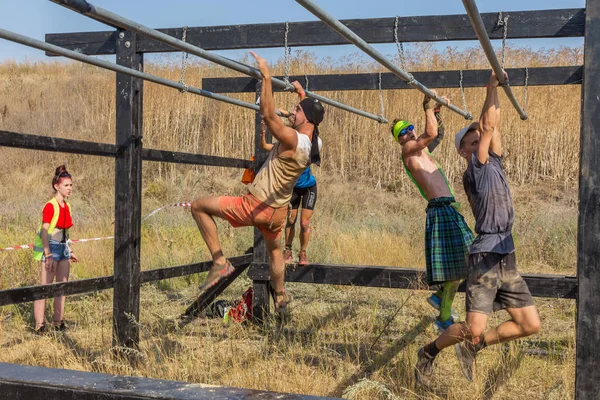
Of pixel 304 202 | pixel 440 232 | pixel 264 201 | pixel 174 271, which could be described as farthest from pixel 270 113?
pixel 304 202

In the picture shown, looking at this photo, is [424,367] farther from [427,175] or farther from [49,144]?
[49,144]

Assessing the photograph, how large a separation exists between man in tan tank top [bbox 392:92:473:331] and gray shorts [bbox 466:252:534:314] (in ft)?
1.95

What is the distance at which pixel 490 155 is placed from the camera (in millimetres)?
4684

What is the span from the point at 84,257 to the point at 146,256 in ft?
3.29

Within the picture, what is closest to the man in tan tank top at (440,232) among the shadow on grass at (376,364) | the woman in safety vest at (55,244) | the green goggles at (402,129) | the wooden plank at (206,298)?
the green goggles at (402,129)

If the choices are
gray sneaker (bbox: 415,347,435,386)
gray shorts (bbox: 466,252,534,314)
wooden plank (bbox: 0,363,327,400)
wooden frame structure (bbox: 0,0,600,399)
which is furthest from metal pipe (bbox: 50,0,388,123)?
gray sneaker (bbox: 415,347,435,386)

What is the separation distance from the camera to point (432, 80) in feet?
22.6

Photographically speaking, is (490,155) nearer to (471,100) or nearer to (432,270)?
(432,270)

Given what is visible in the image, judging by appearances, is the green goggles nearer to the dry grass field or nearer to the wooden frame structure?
the wooden frame structure

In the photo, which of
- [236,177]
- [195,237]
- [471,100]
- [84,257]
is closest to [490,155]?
[84,257]

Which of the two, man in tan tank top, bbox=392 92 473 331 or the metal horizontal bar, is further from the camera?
man in tan tank top, bbox=392 92 473 331

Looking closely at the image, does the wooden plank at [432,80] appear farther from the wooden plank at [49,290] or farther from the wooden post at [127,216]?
the wooden plank at [49,290]

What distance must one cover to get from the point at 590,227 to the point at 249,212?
2957 millimetres

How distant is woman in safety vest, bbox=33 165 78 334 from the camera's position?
6945 mm
